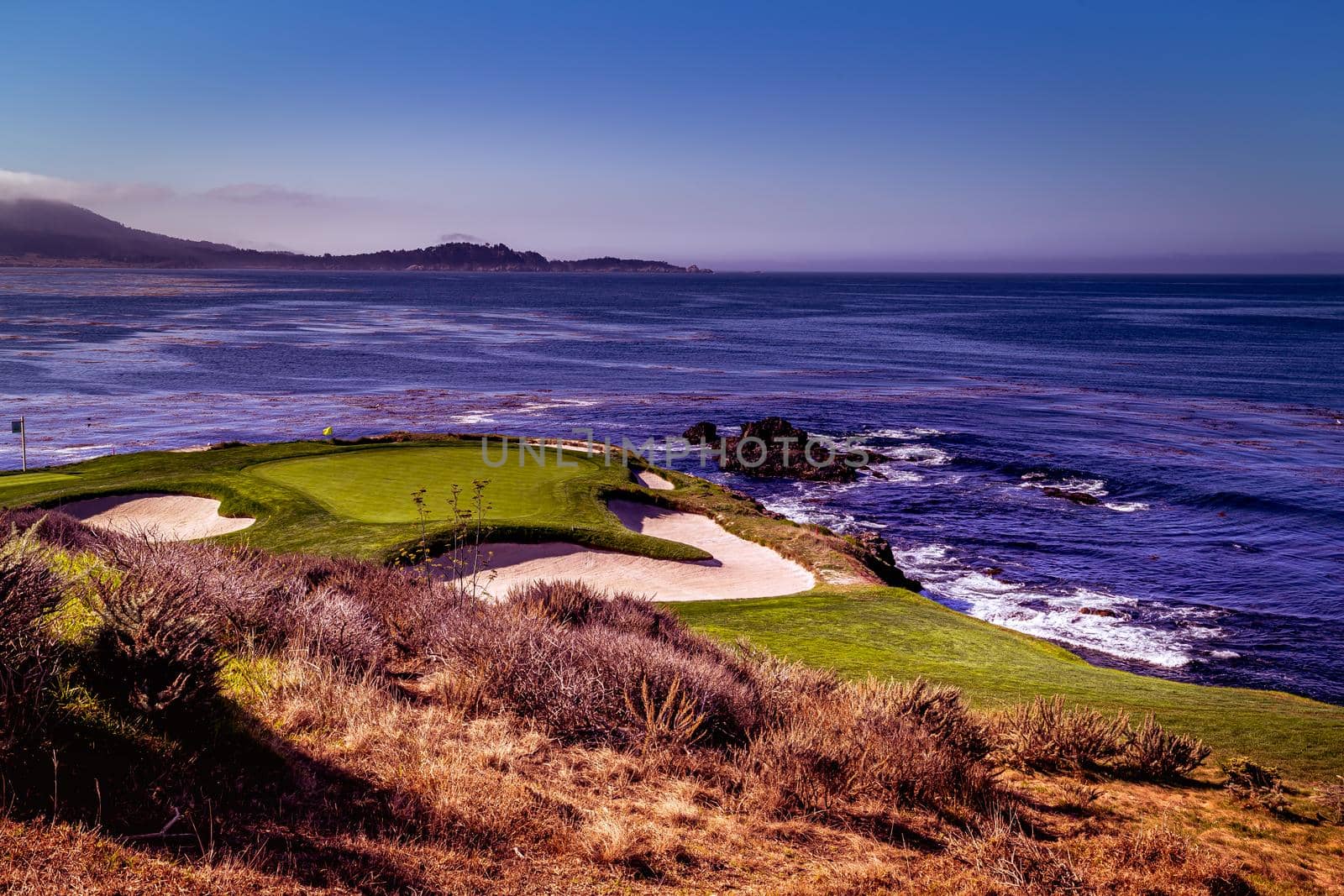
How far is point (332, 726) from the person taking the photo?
6031mm

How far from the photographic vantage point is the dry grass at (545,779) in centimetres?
440

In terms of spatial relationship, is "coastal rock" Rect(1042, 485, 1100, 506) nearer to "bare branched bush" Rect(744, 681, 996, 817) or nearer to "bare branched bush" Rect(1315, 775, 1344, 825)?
"bare branched bush" Rect(1315, 775, 1344, 825)

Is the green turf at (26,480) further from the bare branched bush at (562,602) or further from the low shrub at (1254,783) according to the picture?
the low shrub at (1254,783)

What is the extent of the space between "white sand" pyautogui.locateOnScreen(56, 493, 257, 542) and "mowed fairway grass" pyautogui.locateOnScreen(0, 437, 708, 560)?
239mm

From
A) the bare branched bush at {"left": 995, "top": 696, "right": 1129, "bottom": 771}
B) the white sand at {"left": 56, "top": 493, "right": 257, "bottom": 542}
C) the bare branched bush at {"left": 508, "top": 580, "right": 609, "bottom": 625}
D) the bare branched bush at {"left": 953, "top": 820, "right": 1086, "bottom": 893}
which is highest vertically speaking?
the bare branched bush at {"left": 508, "top": 580, "right": 609, "bottom": 625}

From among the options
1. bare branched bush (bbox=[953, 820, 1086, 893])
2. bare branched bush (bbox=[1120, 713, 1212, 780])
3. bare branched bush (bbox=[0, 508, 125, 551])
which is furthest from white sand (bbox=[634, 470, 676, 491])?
bare branched bush (bbox=[953, 820, 1086, 893])

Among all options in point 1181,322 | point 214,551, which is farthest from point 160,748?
point 1181,322

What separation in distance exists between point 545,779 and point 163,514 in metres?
17.9

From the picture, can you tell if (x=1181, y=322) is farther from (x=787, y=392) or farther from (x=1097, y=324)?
(x=787, y=392)

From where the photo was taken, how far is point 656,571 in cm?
1772

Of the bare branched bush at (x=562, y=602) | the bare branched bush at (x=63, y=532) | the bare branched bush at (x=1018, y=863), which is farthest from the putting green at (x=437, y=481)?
the bare branched bush at (x=1018, y=863)

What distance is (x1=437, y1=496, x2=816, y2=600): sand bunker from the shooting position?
16.5 metres

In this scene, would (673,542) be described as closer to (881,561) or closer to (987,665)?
(881,561)

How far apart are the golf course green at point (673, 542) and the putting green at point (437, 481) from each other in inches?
2.8
